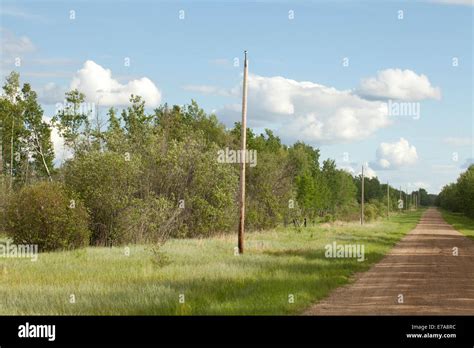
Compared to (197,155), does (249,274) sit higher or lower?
lower

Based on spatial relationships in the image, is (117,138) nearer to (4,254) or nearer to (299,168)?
(4,254)

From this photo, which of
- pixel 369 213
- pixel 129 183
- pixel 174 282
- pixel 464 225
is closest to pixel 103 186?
pixel 129 183

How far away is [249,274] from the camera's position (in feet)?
59.6

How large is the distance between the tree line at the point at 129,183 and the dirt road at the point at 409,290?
13789mm

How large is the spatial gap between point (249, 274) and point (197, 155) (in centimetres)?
2149

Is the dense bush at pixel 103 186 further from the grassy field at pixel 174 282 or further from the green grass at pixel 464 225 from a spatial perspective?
the green grass at pixel 464 225

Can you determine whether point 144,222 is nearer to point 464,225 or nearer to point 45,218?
point 45,218

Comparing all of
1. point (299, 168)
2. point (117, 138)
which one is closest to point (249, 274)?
point (117, 138)

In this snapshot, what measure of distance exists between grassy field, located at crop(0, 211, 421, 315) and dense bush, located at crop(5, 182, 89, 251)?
3.45m

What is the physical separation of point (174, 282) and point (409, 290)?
613cm

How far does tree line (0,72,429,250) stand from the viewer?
28188 millimetres
